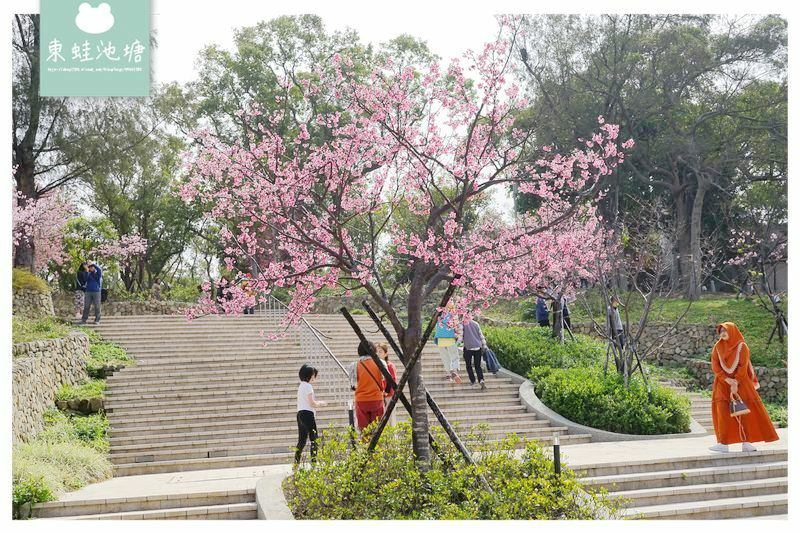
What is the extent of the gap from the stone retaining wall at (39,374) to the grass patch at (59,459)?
19 centimetres

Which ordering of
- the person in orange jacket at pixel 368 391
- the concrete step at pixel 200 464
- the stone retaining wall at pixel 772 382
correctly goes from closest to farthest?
the person in orange jacket at pixel 368 391
the concrete step at pixel 200 464
the stone retaining wall at pixel 772 382

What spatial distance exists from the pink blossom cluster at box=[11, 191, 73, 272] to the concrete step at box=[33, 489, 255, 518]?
35.0 ft

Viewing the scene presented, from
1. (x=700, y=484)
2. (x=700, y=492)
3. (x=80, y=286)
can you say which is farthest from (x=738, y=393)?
(x=80, y=286)

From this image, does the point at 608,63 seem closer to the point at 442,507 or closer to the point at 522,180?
the point at 522,180

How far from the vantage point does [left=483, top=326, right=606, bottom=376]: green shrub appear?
13.2 metres

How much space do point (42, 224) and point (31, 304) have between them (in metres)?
5.65

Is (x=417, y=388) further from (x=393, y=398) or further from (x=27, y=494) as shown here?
(x=27, y=494)

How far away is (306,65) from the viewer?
21812mm

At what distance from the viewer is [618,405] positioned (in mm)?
10797

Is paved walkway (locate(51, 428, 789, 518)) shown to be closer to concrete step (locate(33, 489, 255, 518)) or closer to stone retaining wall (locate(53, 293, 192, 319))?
concrete step (locate(33, 489, 255, 518))

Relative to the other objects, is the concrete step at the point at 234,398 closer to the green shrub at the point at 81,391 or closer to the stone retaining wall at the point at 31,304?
the green shrub at the point at 81,391

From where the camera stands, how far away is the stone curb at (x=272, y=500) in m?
6.34

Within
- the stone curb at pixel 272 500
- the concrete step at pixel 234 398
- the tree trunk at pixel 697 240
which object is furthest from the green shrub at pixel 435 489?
the tree trunk at pixel 697 240

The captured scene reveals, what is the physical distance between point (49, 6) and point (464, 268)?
4.88 metres
